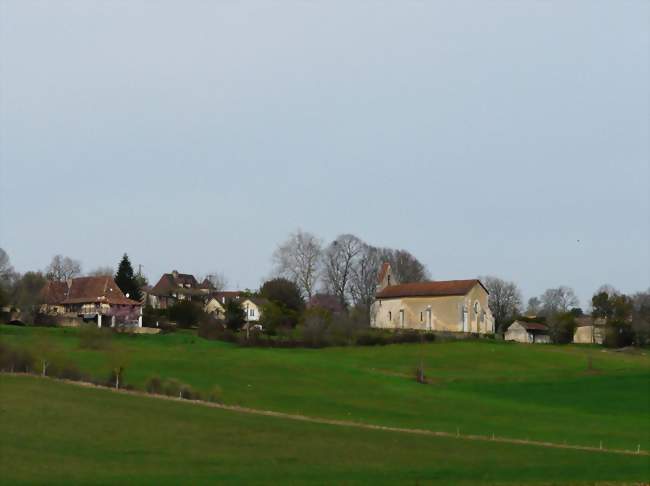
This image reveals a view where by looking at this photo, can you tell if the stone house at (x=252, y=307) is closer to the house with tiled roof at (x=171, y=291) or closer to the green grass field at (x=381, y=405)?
the house with tiled roof at (x=171, y=291)

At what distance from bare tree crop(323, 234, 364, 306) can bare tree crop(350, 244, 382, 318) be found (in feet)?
3.55

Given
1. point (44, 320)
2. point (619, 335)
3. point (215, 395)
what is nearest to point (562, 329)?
point (619, 335)

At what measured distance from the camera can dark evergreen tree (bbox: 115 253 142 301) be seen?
372 feet

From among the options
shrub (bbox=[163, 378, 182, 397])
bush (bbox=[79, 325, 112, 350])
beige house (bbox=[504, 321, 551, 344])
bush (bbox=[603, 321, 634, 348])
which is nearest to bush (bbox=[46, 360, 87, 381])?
shrub (bbox=[163, 378, 182, 397])

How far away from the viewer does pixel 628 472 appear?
96.4 ft

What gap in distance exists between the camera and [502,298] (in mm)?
164750

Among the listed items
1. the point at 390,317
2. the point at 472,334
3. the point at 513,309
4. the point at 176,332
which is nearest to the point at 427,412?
the point at 176,332

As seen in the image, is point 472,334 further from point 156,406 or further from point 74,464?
point 74,464

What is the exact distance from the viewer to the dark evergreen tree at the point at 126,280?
113500 millimetres

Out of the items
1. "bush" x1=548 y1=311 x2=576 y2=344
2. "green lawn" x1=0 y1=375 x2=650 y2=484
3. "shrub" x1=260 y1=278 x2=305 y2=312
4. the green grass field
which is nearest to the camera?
"green lawn" x1=0 y1=375 x2=650 y2=484

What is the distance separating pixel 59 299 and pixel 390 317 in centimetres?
4224

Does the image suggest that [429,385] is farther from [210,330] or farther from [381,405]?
[210,330]

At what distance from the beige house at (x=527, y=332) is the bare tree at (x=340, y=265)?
2419 centimetres

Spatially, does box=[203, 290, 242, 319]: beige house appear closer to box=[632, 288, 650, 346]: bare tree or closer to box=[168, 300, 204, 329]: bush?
box=[168, 300, 204, 329]: bush
